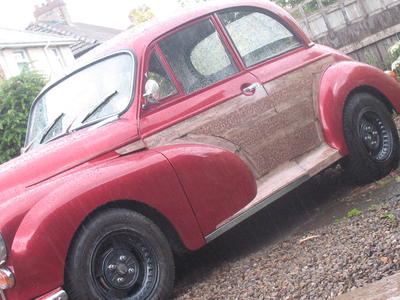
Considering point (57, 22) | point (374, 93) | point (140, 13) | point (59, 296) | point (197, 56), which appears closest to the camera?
point (59, 296)

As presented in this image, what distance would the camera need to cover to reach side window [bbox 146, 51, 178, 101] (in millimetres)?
4246

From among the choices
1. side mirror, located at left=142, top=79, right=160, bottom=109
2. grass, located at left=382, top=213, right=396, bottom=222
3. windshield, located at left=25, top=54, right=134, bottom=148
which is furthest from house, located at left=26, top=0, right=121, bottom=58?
grass, located at left=382, top=213, right=396, bottom=222

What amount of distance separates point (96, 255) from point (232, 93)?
176 centimetres

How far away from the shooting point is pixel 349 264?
335 centimetres

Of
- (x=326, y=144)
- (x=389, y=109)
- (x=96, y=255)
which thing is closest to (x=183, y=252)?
(x=96, y=255)

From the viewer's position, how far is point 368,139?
5266mm

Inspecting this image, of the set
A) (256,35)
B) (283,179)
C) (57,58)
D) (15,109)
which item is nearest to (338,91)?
(256,35)

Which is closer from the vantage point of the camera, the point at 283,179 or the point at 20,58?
the point at 283,179

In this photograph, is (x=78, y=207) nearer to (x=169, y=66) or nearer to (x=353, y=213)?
(x=169, y=66)

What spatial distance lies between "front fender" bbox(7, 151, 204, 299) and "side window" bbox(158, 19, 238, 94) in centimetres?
84

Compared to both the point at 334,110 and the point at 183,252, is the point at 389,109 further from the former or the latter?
the point at 183,252

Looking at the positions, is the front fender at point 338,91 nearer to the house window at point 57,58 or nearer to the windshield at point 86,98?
the windshield at point 86,98

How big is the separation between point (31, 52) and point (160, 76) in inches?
897

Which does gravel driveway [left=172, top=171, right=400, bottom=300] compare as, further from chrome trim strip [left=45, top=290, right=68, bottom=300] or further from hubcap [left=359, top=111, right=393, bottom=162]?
chrome trim strip [left=45, top=290, right=68, bottom=300]
